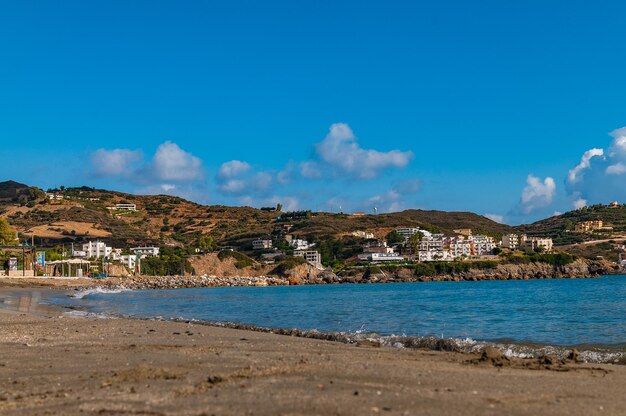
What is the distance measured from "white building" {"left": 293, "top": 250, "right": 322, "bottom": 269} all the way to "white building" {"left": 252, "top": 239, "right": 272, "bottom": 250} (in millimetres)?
12415

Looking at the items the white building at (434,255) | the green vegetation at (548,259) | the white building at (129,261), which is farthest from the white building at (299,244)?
the green vegetation at (548,259)

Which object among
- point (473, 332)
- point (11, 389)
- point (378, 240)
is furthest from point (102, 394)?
point (378, 240)

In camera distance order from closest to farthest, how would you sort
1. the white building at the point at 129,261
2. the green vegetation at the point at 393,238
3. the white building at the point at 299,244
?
1. the white building at the point at 129,261
2. the white building at the point at 299,244
3. the green vegetation at the point at 393,238

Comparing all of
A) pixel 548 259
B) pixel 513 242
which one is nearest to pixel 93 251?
pixel 548 259

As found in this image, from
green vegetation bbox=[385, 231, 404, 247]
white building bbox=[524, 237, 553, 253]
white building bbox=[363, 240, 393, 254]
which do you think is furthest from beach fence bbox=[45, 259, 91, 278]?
white building bbox=[524, 237, 553, 253]

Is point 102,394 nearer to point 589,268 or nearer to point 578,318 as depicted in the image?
point 578,318

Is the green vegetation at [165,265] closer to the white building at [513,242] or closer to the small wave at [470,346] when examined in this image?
the white building at [513,242]

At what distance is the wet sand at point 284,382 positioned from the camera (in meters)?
7.27

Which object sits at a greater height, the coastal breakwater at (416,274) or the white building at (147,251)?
the white building at (147,251)

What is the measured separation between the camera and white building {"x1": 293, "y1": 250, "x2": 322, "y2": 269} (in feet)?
493

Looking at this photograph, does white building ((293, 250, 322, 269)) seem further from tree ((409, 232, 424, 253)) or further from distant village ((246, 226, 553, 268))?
tree ((409, 232, 424, 253))

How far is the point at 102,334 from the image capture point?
58.3 ft

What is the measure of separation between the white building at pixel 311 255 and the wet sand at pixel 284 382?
13521 cm

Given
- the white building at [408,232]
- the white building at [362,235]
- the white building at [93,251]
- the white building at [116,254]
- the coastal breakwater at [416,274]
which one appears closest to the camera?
the white building at [93,251]
